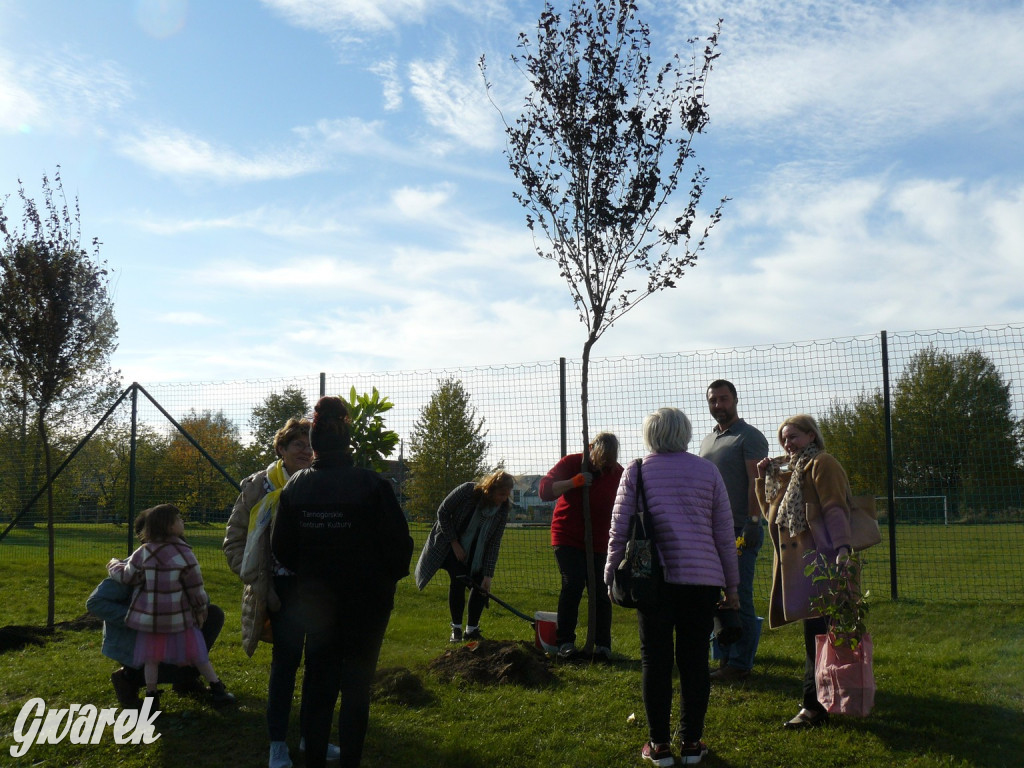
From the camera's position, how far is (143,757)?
491 centimetres

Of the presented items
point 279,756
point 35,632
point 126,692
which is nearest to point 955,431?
point 279,756

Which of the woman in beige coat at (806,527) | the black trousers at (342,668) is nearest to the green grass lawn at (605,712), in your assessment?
the woman in beige coat at (806,527)

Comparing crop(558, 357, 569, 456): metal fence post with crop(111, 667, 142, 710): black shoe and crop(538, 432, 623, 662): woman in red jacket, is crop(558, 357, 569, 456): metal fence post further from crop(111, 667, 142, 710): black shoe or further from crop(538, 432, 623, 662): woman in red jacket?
crop(111, 667, 142, 710): black shoe

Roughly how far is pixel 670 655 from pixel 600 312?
307 centimetres

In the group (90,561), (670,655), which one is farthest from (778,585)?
(90,561)

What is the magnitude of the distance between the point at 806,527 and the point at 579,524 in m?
2.39

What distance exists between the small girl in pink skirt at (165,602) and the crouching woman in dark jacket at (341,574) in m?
1.92

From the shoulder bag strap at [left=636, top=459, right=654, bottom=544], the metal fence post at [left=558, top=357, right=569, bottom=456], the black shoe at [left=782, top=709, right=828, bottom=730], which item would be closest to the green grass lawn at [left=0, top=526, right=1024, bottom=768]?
the black shoe at [left=782, top=709, right=828, bottom=730]

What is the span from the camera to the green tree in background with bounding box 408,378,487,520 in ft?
33.8

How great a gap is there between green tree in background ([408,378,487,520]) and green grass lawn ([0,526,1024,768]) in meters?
3.10

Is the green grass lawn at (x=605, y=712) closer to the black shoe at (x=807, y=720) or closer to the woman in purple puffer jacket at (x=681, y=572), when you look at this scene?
the black shoe at (x=807, y=720)

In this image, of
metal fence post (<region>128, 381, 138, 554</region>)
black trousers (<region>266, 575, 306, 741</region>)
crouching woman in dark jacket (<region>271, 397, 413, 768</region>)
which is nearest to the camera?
crouching woman in dark jacket (<region>271, 397, 413, 768</region>)

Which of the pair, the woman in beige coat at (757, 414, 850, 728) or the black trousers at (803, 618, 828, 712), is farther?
the black trousers at (803, 618, 828, 712)

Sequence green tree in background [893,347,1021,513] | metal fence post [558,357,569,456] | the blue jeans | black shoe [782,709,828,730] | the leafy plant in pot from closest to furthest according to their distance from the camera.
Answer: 1. the leafy plant in pot
2. black shoe [782,709,828,730]
3. the blue jeans
4. green tree in background [893,347,1021,513]
5. metal fence post [558,357,569,456]
